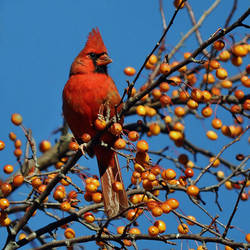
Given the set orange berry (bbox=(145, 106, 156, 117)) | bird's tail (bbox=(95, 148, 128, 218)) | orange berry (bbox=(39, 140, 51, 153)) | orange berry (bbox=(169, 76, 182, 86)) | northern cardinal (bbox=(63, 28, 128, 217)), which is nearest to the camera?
orange berry (bbox=(169, 76, 182, 86))

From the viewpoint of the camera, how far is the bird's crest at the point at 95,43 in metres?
3.86

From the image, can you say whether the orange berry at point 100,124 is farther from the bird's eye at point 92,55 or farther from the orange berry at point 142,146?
the bird's eye at point 92,55

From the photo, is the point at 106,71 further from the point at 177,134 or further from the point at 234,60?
the point at 234,60

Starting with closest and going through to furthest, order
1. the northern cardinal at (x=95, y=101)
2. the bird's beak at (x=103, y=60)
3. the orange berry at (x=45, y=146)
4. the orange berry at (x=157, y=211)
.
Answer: the orange berry at (x=157, y=211) < the northern cardinal at (x=95, y=101) < the bird's beak at (x=103, y=60) < the orange berry at (x=45, y=146)

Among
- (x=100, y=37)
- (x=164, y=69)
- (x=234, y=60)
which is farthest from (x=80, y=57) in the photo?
(x=164, y=69)

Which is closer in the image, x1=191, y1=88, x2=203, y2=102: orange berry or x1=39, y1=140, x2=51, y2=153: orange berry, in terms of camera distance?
x1=191, y1=88, x2=203, y2=102: orange berry

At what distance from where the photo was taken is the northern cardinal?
325 centimetres

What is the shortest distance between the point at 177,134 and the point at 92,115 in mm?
815

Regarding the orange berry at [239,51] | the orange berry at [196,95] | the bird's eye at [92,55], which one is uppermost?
the bird's eye at [92,55]

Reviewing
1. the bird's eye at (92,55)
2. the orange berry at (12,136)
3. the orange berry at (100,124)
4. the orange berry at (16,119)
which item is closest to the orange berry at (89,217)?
the orange berry at (100,124)

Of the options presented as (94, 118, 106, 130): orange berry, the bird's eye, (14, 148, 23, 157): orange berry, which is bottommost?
(94, 118, 106, 130): orange berry

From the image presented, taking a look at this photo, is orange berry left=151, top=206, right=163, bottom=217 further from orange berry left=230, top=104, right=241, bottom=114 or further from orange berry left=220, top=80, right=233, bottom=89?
orange berry left=220, top=80, right=233, bottom=89

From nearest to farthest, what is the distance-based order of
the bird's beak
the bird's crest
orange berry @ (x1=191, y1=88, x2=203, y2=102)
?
orange berry @ (x1=191, y1=88, x2=203, y2=102) < the bird's beak < the bird's crest

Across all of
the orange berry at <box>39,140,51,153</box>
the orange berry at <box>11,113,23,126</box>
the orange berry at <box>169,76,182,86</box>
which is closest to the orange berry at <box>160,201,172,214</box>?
the orange berry at <box>169,76,182,86</box>
